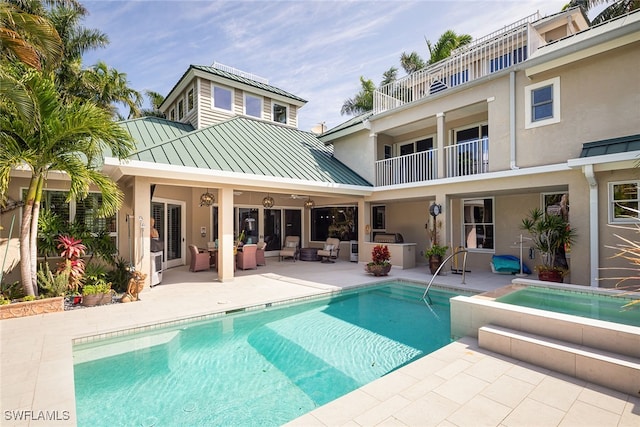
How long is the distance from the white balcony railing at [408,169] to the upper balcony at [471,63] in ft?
7.62

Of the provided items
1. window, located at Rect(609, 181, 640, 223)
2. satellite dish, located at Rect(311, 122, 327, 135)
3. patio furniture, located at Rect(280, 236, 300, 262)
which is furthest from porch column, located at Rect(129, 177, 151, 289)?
satellite dish, located at Rect(311, 122, 327, 135)

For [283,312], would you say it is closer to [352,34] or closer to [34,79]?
[34,79]

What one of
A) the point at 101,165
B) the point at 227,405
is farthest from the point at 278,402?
the point at 101,165

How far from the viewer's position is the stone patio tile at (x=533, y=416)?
2.91 metres

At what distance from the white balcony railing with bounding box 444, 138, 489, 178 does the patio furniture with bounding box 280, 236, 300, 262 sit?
26.8 feet

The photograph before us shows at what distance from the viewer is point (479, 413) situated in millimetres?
3062

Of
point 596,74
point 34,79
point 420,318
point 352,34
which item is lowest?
point 420,318

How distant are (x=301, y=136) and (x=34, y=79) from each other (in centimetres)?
1118

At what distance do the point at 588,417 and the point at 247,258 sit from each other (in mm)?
11074

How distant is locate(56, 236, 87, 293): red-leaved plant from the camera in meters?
7.36

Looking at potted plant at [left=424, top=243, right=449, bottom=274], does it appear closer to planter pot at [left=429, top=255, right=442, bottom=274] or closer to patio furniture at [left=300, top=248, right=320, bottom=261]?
planter pot at [left=429, top=255, right=442, bottom=274]

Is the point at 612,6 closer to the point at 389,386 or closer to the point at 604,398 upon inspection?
the point at 604,398

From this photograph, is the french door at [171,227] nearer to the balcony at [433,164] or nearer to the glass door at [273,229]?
the glass door at [273,229]

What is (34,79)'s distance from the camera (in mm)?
6160
